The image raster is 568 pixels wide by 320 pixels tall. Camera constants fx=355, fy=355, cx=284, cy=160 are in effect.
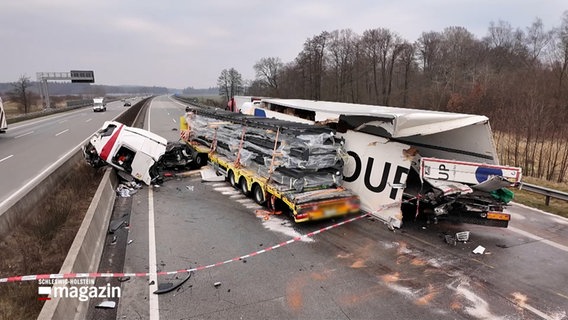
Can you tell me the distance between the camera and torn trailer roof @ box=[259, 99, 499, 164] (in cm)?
749

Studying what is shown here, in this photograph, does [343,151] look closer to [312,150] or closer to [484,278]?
[312,150]

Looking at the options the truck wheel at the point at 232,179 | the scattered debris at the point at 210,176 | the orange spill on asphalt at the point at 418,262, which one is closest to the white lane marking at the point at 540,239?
the orange spill on asphalt at the point at 418,262

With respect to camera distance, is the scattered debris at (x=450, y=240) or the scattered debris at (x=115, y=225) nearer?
the scattered debris at (x=450, y=240)

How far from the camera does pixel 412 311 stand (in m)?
4.92

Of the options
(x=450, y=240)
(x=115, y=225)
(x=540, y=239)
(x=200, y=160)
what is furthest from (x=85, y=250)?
(x=200, y=160)

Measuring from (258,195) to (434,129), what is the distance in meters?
4.72

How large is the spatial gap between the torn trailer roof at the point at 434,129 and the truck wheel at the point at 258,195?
2.69 meters

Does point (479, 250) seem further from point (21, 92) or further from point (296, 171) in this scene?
point (21, 92)

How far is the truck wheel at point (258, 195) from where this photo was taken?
31.1ft

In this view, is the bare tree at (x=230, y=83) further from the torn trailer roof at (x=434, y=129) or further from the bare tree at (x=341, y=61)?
the torn trailer roof at (x=434, y=129)

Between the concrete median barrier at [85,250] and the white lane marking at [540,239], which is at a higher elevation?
the concrete median barrier at [85,250]

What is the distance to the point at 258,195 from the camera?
9664 mm

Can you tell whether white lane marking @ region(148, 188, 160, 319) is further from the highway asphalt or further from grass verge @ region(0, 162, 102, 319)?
grass verge @ region(0, 162, 102, 319)

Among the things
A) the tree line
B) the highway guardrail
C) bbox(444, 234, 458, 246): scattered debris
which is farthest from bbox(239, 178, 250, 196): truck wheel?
the tree line
